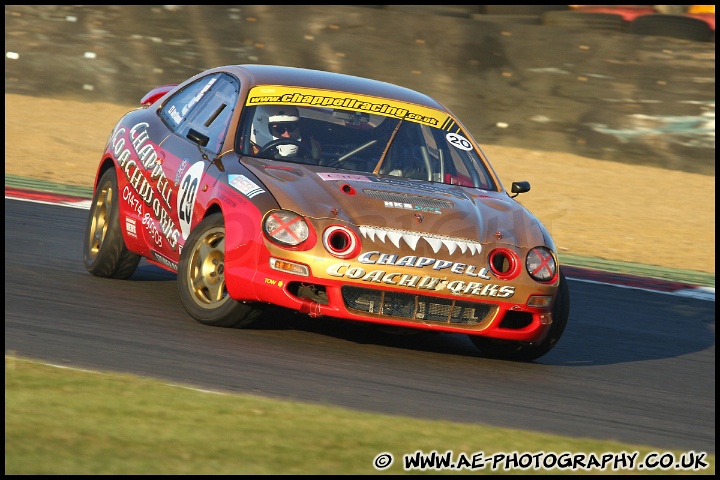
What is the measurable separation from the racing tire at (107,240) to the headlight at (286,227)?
175 centimetres

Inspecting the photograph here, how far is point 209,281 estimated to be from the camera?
6254 millimetres

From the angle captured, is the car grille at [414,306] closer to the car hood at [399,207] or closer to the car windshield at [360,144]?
the car hood at [399,207]

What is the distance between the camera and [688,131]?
15469mm

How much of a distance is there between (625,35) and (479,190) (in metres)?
10.2

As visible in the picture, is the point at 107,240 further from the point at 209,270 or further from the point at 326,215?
the point at 326,215

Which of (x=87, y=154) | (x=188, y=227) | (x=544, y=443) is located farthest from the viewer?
(x=87, y=154)

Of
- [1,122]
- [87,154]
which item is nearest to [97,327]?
[87,154]

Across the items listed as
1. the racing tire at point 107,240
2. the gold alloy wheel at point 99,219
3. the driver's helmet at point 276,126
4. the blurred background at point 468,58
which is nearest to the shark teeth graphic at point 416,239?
the driver's helmet at point 276,126

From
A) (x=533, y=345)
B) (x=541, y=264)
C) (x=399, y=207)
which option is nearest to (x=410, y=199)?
(x=399, y=207)

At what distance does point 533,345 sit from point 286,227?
4.79 feet

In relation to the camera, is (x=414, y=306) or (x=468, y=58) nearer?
(x=414, y=306)

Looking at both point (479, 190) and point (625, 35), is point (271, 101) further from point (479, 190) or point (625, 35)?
point (625, 35)

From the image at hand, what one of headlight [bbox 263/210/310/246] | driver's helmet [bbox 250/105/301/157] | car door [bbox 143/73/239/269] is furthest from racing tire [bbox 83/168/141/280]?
headlight [bbox 263/210/310/246]

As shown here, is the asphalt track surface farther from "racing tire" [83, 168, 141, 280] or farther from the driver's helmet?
the driver's helmet
